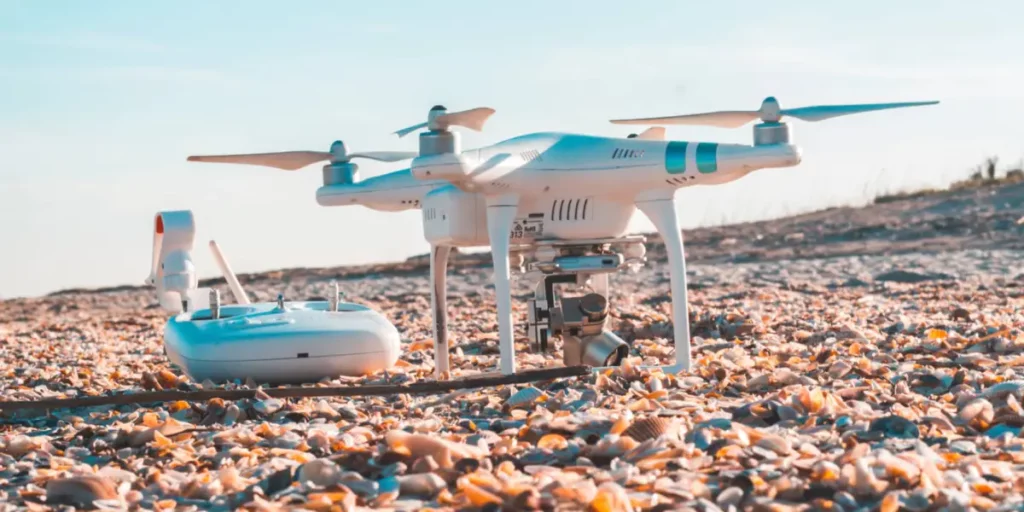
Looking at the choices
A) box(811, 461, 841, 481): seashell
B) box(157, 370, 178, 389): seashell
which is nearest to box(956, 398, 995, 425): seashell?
box(811, 461, 841, 481): seashell

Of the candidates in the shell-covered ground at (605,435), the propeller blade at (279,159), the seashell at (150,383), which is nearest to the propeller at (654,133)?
the shell-covered ground at (605,435)

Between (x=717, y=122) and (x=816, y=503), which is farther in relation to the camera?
(x=717, y=122)

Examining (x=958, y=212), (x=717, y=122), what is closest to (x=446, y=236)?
(x=717, y=122)

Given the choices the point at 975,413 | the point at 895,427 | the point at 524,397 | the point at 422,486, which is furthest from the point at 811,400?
the point at 422,486

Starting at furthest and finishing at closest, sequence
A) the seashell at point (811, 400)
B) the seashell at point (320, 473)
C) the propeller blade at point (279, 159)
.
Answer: the propeller blade at point (279, 159) < the seashell at point (811, 400) < the seashell at point (320, 473)

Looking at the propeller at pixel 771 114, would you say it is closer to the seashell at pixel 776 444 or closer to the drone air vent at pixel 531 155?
the drone air vent at pixel 531 155

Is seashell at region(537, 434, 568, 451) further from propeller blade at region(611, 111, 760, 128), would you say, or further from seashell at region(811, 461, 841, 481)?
propeller blade at region(611, 111, 760, 128)

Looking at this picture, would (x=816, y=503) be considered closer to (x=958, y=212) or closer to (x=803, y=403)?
(x=803, y=403)

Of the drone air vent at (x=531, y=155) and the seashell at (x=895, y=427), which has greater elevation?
the drone air vent at (x=531, y=155)
